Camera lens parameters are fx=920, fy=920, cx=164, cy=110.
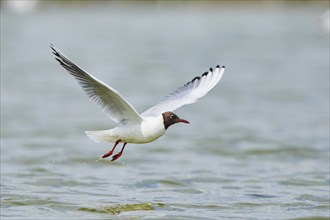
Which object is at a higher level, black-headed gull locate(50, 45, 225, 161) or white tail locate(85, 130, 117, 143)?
black-headed gull locate(50, 45, 225, 161)

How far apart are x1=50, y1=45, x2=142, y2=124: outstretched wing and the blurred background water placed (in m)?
0.97

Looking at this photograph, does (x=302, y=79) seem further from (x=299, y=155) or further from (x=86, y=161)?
→ (x=86, y=161)

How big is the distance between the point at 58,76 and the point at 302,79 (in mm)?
6058

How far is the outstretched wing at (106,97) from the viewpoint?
8.27 metres

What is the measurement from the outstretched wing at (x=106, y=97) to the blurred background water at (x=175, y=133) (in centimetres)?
97

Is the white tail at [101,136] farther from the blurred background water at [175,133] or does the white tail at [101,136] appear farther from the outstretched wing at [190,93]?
the blurred background water at [175,133]

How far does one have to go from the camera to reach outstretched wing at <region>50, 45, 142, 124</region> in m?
8.27

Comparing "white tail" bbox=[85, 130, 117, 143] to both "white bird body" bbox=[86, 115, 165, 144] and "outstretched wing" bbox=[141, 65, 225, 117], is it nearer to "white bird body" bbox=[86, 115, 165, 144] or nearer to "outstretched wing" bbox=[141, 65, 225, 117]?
"white bird body" bbox=[86, 115, 165, 144]

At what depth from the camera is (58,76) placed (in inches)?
907

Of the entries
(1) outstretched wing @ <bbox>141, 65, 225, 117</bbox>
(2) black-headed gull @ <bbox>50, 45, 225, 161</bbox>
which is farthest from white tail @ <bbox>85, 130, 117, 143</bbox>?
(1) outstretched wing @ <bbox>141, 65, 225, 117</bbox>

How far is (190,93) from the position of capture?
Result: 9.31 m

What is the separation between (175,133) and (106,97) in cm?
636

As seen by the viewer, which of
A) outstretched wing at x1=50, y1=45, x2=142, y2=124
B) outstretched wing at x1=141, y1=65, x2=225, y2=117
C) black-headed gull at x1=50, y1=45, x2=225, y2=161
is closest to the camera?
outstretched wing at x1=50, y1=45, x2=142, y2=124

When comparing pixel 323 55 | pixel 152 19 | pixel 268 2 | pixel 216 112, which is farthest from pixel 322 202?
pixel 268 2
